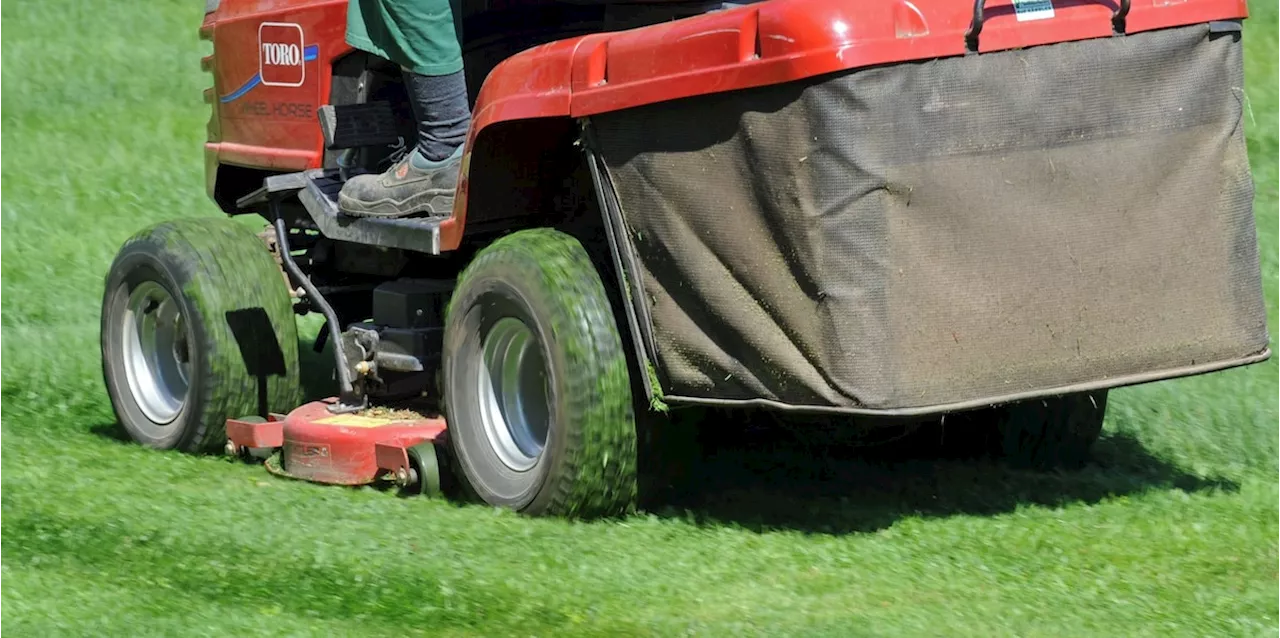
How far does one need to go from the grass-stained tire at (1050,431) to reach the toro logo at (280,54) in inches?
110

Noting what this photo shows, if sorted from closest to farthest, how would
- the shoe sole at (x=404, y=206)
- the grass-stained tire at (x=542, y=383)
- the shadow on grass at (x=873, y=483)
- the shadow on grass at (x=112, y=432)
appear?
the grass-stained tire at (x=542, y=383)
the shadow on grass at (x=873, y=483)
the shoe sole at (x=404, y=206)
the shadow on grass at (x=112, y=432)

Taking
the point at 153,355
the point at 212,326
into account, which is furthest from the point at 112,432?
the point at 212,326

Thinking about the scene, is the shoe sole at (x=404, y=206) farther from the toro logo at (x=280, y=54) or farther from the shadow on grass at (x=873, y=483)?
the shadow on grass at (x=873, y=483)

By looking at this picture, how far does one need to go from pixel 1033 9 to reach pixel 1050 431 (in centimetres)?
176

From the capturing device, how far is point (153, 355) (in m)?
7.24

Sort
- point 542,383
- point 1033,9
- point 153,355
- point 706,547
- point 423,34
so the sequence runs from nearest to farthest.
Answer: point 1033,9 → point 706,547 → point 542,383 → point 423,34 → point 153,355

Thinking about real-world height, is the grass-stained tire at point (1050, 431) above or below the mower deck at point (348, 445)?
above

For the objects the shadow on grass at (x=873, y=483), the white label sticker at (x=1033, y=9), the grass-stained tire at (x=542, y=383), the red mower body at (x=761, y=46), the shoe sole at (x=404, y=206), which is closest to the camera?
the red mower body at (x=761, y=46)

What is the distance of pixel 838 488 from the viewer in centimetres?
598

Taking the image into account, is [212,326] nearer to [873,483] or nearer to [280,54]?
[280,54]

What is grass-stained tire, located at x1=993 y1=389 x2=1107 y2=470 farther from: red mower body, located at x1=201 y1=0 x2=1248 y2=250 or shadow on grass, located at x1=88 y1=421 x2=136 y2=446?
shadow on grass, located at x1=88 y1=421 x2=136 y2=446

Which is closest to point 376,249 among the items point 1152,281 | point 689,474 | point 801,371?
point 689,474

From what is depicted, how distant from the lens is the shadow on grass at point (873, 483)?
5602 millimetres

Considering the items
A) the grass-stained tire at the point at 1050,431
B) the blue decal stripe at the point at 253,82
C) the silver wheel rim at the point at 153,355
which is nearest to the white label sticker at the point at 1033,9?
the grass-stained tire at the point at 1050,431
